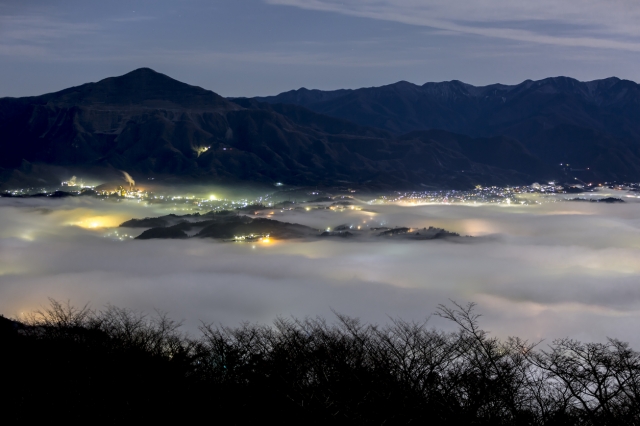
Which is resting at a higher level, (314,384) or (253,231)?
(314,384)

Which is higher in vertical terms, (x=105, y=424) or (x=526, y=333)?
(x=105, y=424)

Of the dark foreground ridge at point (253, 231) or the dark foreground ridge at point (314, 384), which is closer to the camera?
the dark foreground ridge at point (314, 384)

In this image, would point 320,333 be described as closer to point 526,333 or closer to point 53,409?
point 53,409

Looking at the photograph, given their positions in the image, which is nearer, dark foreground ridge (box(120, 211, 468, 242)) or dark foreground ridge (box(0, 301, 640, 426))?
dark foreground ridge (box(0, 301, 640, 426))

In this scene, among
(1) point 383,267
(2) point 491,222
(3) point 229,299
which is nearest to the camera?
(3) point 229,299

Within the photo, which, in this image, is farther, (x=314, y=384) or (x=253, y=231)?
(x=253, y=231)

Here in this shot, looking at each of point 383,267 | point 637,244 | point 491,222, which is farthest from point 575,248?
point 383,267

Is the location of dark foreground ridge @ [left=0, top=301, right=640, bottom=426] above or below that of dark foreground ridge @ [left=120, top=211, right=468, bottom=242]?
above

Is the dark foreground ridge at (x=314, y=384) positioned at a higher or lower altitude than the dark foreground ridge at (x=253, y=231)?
higher
